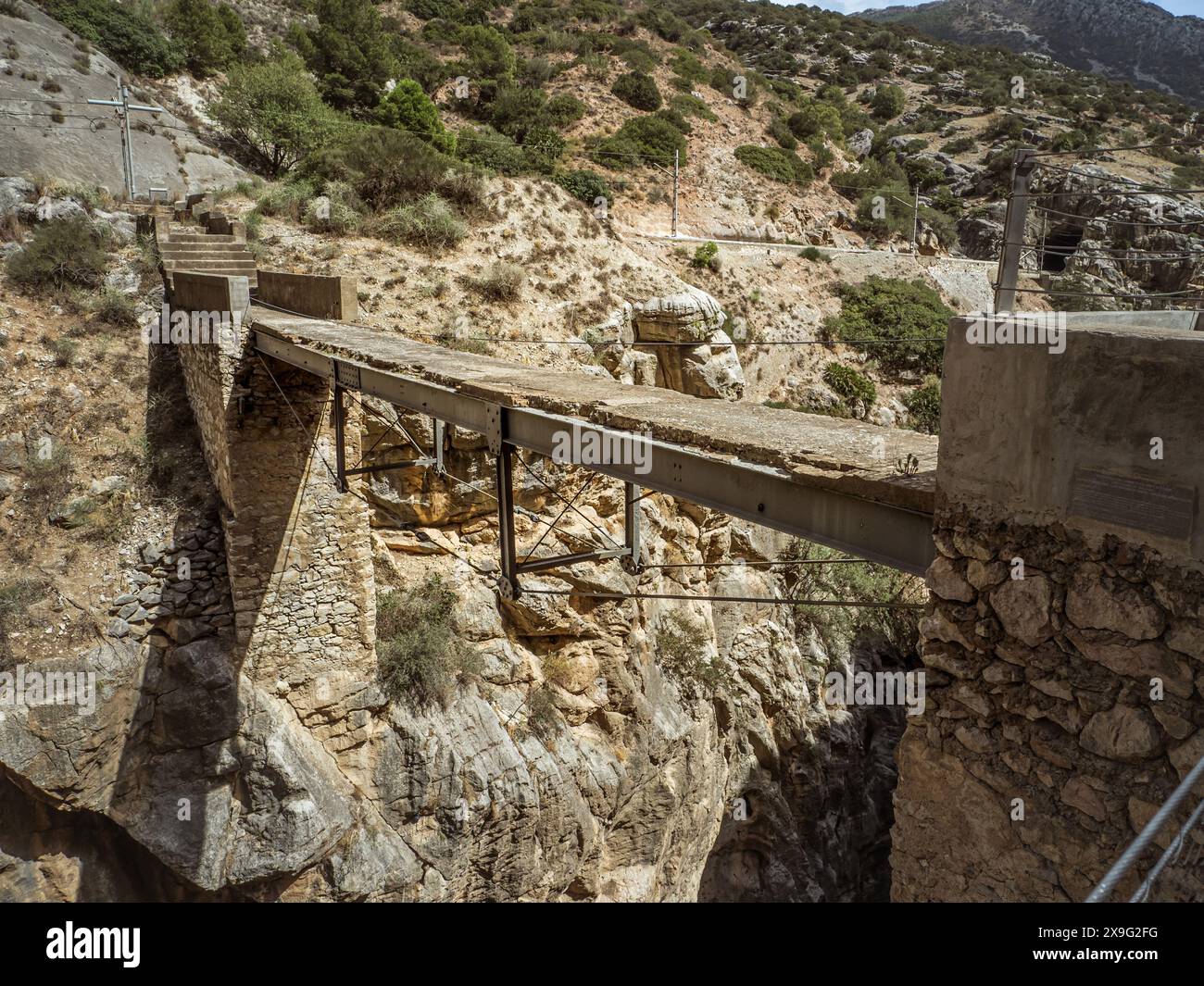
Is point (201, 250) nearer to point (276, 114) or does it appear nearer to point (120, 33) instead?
point (276, 114)

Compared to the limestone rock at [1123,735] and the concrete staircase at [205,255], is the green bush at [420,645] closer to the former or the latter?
the concrete staircase at [205,255]

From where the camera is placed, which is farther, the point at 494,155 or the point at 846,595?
the point at 494,155

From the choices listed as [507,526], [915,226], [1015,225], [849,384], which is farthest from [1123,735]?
[915,226]

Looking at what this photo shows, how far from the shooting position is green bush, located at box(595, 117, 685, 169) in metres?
27.0

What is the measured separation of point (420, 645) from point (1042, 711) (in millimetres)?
7959

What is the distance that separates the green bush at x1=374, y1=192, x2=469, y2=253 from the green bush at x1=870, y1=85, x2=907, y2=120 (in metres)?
37.6

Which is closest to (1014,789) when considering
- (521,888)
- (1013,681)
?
(1013,681)

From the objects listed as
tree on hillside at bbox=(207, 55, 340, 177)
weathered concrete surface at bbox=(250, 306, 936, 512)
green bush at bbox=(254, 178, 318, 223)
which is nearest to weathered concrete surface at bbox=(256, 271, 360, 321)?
weathered concrete surface at bbox=(250, 306, 936, 512)

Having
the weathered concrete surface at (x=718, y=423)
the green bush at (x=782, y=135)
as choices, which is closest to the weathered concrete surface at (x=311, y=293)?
the weathered concrete surface at (x=718, y=423)

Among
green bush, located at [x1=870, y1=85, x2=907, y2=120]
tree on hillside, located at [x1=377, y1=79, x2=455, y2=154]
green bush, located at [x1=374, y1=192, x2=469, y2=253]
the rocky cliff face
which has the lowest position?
the rocky cliff face

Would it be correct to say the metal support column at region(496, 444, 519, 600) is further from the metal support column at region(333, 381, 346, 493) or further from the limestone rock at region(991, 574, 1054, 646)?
the limestone rock at region(991, 574, 1054, 646)

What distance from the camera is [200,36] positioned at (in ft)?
90.1

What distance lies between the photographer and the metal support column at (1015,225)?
2977mm

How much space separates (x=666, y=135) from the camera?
28.2 meters
